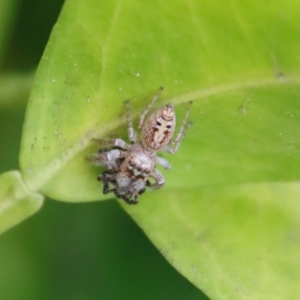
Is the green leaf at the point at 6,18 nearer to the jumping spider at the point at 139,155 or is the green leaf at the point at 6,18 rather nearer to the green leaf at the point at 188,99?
the green leaf at the point at 188,99

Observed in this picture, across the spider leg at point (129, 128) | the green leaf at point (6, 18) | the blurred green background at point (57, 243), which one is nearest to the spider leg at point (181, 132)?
the spider leg at point (129, 128)

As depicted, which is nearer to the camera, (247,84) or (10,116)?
(247,84)

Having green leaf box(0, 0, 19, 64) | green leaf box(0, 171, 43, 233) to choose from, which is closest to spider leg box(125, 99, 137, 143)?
green leaf box(0, 171, 43, 233)

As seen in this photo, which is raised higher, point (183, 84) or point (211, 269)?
point (183, 84)

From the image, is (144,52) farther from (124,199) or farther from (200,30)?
(124,199)

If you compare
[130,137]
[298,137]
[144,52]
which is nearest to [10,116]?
[130,137]


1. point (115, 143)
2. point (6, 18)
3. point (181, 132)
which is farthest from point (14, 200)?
point (6, 18)

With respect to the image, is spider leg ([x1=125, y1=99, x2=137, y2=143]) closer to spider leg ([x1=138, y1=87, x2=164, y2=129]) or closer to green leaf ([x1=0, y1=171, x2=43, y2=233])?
spider leg ([x1=138, y1=87, x2=164, y2=129])
